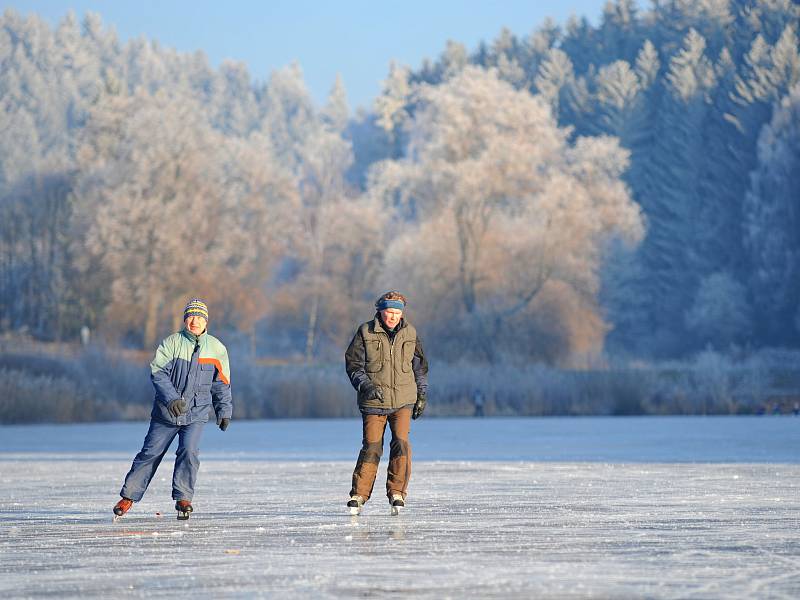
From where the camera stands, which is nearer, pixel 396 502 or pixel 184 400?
pixel 184 400

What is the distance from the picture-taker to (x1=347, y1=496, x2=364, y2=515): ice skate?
11.8 m

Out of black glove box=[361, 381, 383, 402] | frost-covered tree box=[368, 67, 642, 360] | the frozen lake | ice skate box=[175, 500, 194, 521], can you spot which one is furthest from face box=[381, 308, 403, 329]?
frost-covered tree box=[368, 67, 642, 360]

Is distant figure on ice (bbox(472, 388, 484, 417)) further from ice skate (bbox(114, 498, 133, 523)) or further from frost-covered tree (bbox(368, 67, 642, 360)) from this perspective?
ice skate (bbox(114, 498, 133, 523))

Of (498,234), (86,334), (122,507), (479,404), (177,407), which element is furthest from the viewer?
(86,334)

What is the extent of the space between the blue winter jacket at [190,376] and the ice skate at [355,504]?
117 centimetres

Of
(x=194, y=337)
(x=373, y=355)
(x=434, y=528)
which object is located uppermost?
(x=194, y=337)

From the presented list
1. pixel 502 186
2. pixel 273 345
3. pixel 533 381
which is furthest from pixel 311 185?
pixel 533 381

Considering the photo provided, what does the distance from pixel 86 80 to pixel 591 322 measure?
352 feet

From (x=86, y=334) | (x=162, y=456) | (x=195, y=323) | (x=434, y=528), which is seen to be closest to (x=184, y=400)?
(x=162, y=456)

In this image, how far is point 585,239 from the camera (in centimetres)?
5431

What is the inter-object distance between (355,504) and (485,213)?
43.7 meters

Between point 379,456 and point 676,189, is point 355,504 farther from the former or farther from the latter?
point 676,189

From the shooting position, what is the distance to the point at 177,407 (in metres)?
11.5

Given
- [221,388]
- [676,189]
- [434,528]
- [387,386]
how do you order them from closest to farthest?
[434,528] → [387,386] → [221,388] → [676,189]
